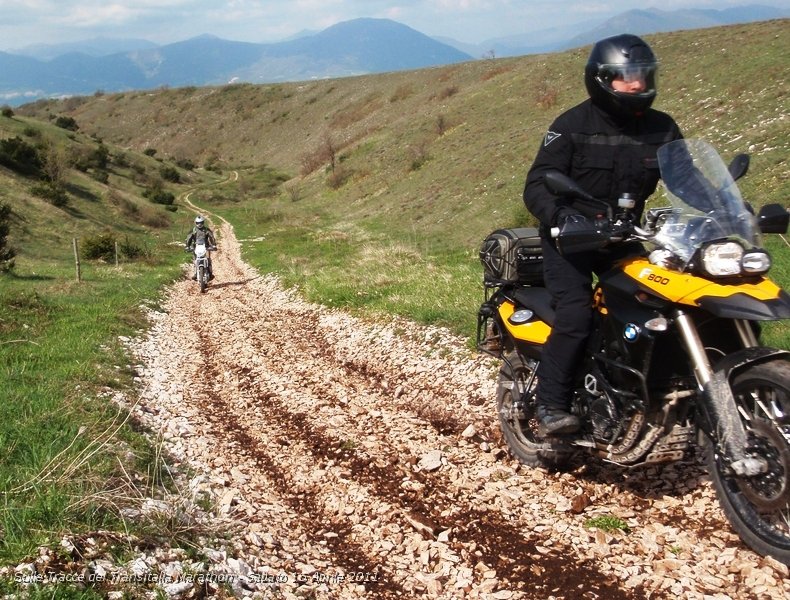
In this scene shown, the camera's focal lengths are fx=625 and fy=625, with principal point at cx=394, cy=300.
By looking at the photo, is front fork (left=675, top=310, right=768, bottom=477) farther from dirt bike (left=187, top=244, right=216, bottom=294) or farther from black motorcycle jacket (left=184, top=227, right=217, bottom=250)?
black motorcycle jacket (left=184, top=227, right=217, bottom=250)

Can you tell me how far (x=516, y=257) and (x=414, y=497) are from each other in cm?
234

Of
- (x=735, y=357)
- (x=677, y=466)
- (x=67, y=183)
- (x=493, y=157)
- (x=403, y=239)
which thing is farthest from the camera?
(x=67, y=183)

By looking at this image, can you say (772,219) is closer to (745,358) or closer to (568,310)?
(745,358)

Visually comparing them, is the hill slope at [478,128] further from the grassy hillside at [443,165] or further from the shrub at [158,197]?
the shrub at [158,197]

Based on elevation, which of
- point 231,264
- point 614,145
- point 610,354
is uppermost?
point 614,145

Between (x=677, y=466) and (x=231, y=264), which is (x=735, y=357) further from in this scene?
(x=231, y=264)

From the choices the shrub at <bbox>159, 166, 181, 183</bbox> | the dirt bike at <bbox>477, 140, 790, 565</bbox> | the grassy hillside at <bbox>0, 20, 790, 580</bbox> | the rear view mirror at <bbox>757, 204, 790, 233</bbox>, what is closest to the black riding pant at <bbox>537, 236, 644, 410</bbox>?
the dirt bike at <bbox>477, 140, 790, 565</bbox>

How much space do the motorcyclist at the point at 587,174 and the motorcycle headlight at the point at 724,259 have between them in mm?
965

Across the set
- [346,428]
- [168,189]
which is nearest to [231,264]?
[346,428]

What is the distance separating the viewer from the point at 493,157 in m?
35.5

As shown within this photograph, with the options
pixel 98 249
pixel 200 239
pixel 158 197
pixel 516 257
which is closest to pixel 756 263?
pixel 516 257

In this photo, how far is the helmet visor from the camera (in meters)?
4.35

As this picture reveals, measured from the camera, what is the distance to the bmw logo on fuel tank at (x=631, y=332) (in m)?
4.18

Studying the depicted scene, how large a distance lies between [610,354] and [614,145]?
1.54 meters
